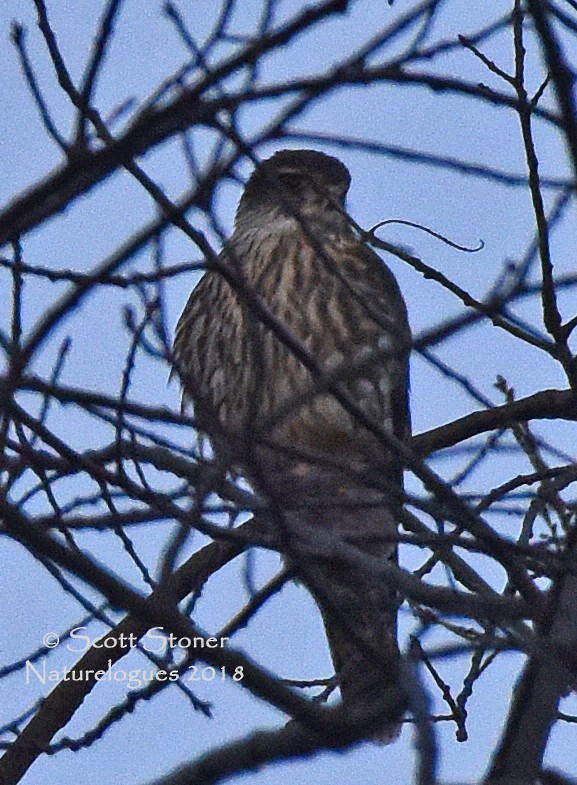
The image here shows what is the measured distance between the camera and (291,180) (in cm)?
689

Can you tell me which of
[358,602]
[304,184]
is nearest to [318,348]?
[304,184]

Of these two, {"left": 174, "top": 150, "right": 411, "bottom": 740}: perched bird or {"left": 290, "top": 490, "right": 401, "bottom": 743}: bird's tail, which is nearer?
{"left": 290, "top": 490, "right": 401, "bottom": 743}: bird's tail

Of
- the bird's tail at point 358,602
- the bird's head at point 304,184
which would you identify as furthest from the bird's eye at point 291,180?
the bird's tail at point 358,602

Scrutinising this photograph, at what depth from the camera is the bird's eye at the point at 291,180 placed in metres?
6.86

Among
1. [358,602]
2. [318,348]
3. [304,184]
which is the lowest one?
[358,602]

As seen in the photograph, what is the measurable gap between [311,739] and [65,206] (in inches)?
34.4

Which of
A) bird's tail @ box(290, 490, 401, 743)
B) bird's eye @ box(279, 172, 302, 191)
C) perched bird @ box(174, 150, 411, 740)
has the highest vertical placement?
bird's eye @ box(279, 172, 302, 191)

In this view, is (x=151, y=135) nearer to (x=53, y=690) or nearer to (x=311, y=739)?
(x=311, y=739)

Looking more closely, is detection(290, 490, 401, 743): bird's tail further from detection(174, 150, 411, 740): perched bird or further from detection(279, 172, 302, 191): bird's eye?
detection(279, 172, 302, 191): bird's eye

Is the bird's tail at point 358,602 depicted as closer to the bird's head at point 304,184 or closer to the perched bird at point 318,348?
the perched bird at point 318,348

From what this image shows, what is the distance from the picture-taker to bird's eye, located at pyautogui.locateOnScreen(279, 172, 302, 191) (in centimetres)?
686

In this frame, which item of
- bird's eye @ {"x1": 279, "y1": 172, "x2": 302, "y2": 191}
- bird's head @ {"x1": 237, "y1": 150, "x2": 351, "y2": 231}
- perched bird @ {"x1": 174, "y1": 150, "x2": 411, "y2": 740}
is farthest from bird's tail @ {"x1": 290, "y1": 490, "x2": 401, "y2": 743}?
bird's eye @ {"x1": 279, "y1": 172, "x2": 302, "y2": 191}

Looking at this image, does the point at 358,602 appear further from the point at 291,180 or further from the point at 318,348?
the point at 291,180

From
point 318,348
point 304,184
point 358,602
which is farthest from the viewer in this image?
point 304,184
